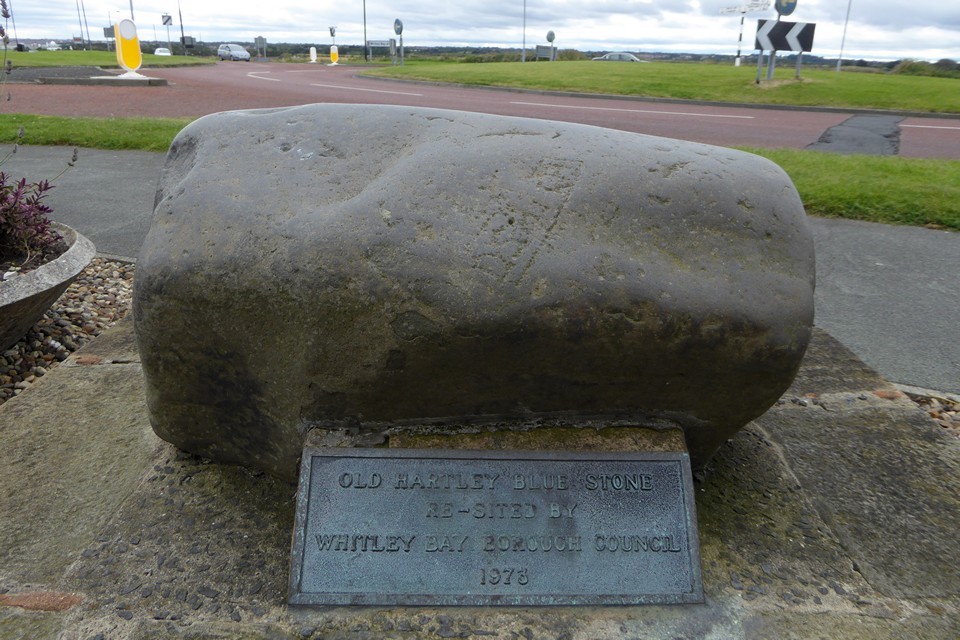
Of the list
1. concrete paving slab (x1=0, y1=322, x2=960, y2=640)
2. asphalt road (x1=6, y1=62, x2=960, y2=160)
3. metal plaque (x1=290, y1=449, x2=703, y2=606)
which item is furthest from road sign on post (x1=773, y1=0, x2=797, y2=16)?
metal plaque (x1=290, y1=449, x2=703, y2=606)

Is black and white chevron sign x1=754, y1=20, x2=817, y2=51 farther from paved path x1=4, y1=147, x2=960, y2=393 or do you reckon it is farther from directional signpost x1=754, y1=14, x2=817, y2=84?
paved path x1=4, y1=147, x2=960, y2=393

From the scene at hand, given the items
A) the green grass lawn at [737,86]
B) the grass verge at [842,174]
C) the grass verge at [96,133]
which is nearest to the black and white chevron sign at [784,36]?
the green grass lawn at [737,86]

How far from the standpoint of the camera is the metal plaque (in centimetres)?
184

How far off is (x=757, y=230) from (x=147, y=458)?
203 cm

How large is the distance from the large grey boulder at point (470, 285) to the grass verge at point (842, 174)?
426 centimetres

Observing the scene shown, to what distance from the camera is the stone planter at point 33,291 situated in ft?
10.4

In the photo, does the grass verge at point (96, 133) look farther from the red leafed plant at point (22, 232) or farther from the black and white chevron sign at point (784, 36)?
the black and white chevron sign at point (784, 36)

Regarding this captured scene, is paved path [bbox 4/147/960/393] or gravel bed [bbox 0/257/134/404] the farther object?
paved path [bbox 4/147/960/393]

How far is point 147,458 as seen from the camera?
94.9 inches

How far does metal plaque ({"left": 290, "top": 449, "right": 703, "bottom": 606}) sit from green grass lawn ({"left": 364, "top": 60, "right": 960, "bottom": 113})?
13890 mm

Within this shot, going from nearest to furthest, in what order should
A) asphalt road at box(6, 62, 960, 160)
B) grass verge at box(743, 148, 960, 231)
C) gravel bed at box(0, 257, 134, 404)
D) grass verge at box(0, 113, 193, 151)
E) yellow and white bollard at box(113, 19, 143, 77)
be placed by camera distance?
1. gravel bed at box(0, 257, 134, 404)
2. grass verge at box(743, 148, 960, 231)
3. grass verge at box(0, 113, 193, 151)
4. asphalt road at box(6, 62, 960, 160)
5. yellow and white bollard at box(113, 19, 143, 77)

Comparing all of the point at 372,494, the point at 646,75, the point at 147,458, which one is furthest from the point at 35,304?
the point at 646,75

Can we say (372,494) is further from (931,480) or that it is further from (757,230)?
(931,480)

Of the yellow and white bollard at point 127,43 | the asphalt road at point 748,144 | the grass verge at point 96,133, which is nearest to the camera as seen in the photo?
the asphalt road at point 748,144
